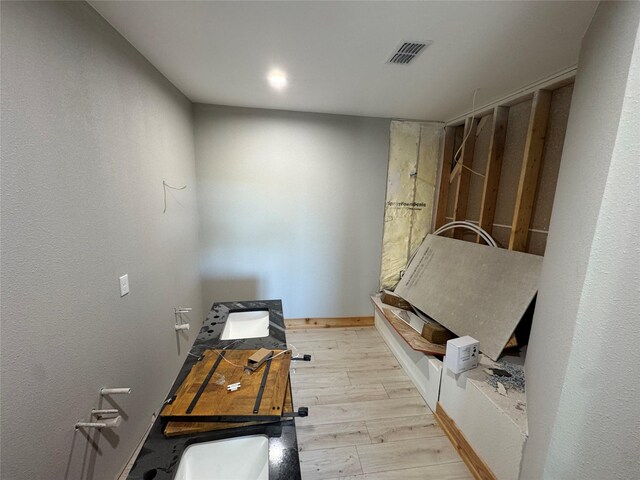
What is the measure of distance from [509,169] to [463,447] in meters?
2.23

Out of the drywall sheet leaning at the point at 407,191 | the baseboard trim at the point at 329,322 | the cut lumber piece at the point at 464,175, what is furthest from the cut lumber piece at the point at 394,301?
the cut lumber piece at the point at 464,175

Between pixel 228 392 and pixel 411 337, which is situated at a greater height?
pixel 228 392

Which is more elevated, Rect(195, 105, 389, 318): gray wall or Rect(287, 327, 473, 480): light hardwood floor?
Rect(195, 105, 389, 318): gray wall

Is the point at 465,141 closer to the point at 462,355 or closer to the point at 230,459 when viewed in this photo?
the point at 462,355

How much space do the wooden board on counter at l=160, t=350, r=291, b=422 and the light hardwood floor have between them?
0.83 m

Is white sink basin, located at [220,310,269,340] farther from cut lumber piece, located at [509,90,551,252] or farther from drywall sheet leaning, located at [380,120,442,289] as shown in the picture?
cut lumber piece, located at [509,90,551,252]

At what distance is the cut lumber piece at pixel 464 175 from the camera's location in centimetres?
260

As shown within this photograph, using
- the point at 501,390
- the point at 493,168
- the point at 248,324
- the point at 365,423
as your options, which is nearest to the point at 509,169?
the point at 493,168

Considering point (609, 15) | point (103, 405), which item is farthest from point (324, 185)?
point (103, 405)

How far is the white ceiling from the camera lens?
1190 millimetres

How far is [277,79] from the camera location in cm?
197

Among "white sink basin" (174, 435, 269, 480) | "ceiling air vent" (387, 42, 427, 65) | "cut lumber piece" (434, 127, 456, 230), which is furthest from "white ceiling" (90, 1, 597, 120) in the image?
"white sink basin" (174, 435, 269, 480)

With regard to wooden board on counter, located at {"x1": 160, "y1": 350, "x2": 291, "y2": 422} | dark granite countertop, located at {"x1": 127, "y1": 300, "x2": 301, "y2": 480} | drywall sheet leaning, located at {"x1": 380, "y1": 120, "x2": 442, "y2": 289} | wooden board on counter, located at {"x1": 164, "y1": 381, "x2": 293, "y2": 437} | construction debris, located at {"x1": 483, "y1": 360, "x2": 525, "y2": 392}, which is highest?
drywall sheet leaning, located at {"x1": 380, "y1": 120, "x2": 442, "y2": 289}

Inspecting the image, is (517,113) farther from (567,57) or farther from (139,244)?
(139,244)
